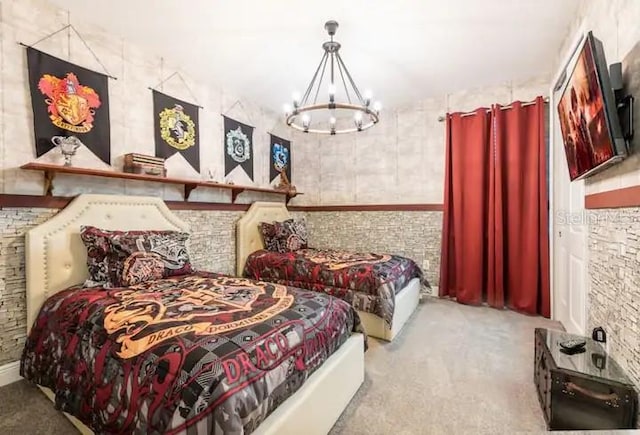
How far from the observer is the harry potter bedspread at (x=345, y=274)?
2.74m

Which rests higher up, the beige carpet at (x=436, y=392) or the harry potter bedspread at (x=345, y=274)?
the harry potter bedspread at (x=345, y=274)

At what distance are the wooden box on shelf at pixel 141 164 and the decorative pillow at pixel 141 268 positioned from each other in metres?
0.82

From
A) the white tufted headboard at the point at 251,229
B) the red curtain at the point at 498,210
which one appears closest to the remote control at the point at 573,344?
the red curtain at the point at 498,210

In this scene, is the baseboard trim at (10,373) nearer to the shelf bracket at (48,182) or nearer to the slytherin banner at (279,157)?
Result: the shelf bracket at (48,182)

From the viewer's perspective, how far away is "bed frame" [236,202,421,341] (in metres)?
2.74

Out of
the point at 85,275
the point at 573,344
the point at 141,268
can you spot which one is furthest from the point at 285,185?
the point at 573,344

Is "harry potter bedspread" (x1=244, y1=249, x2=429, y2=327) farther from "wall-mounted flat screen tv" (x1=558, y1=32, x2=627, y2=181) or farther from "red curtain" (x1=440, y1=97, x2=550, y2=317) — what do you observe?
"wall-mounted flat screen tv" (x1=558, y1=32, x2=627, y2=181)

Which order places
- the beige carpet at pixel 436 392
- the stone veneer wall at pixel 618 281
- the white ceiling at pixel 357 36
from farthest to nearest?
1. the white ceiling at pixel 357 36
2. the beige carpet at pixel 436 392
3. the stone veneer wall at pixel 618 281

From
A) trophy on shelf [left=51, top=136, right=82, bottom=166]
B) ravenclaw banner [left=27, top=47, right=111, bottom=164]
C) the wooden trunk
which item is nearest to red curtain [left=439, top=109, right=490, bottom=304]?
the wooden trunk

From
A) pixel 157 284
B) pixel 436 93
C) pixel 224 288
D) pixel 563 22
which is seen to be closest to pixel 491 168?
pixel 436 93

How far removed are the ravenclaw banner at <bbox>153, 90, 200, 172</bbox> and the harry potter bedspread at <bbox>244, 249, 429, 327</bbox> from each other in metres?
1.35

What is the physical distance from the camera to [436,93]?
3943mm

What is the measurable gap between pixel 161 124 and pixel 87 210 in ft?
3.61

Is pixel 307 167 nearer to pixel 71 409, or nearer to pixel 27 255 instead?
pixel 27 255
